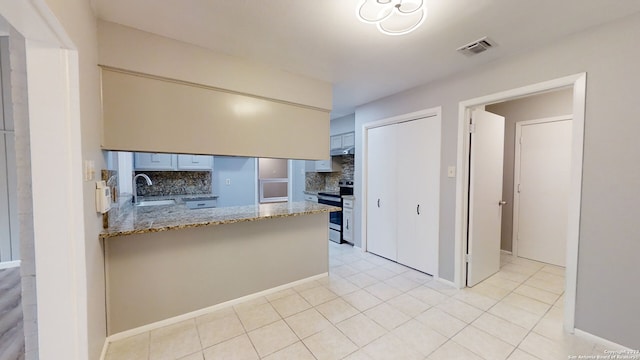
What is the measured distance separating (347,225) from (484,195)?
217 cm

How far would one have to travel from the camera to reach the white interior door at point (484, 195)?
2717mm

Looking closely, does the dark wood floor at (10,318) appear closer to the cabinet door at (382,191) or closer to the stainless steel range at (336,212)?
the cabinet door at (382,191)

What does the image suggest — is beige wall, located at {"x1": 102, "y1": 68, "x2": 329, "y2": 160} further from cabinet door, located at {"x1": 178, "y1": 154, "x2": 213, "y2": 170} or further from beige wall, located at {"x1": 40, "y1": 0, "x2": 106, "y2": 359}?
cabinet door, located at {"x1": 178, "y1": 154, "x2": 213, "y2": 170}

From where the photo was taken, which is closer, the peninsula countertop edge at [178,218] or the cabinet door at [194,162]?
the peninsula countertop edge at [178,218]

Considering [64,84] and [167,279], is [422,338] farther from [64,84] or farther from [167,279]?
[64,84]

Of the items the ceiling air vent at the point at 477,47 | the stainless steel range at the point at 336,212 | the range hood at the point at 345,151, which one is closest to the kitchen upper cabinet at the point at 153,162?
the stainless steel range at the point at 336,212

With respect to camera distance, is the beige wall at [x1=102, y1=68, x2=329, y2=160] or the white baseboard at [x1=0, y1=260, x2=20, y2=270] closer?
the beige wall at [x1=102, y1=68, x2=329, y2=160]

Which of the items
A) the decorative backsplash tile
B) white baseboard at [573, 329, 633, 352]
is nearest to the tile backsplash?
the decorative backsplash tile

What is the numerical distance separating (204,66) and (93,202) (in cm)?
138

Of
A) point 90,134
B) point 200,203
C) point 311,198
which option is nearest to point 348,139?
point 311,198

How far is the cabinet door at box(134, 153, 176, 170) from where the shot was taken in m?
3.77

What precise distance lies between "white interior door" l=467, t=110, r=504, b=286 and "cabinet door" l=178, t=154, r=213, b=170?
12.8 ft

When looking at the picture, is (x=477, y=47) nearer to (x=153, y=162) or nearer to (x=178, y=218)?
(x=178, y=218)

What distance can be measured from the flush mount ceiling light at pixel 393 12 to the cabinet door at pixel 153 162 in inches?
143
